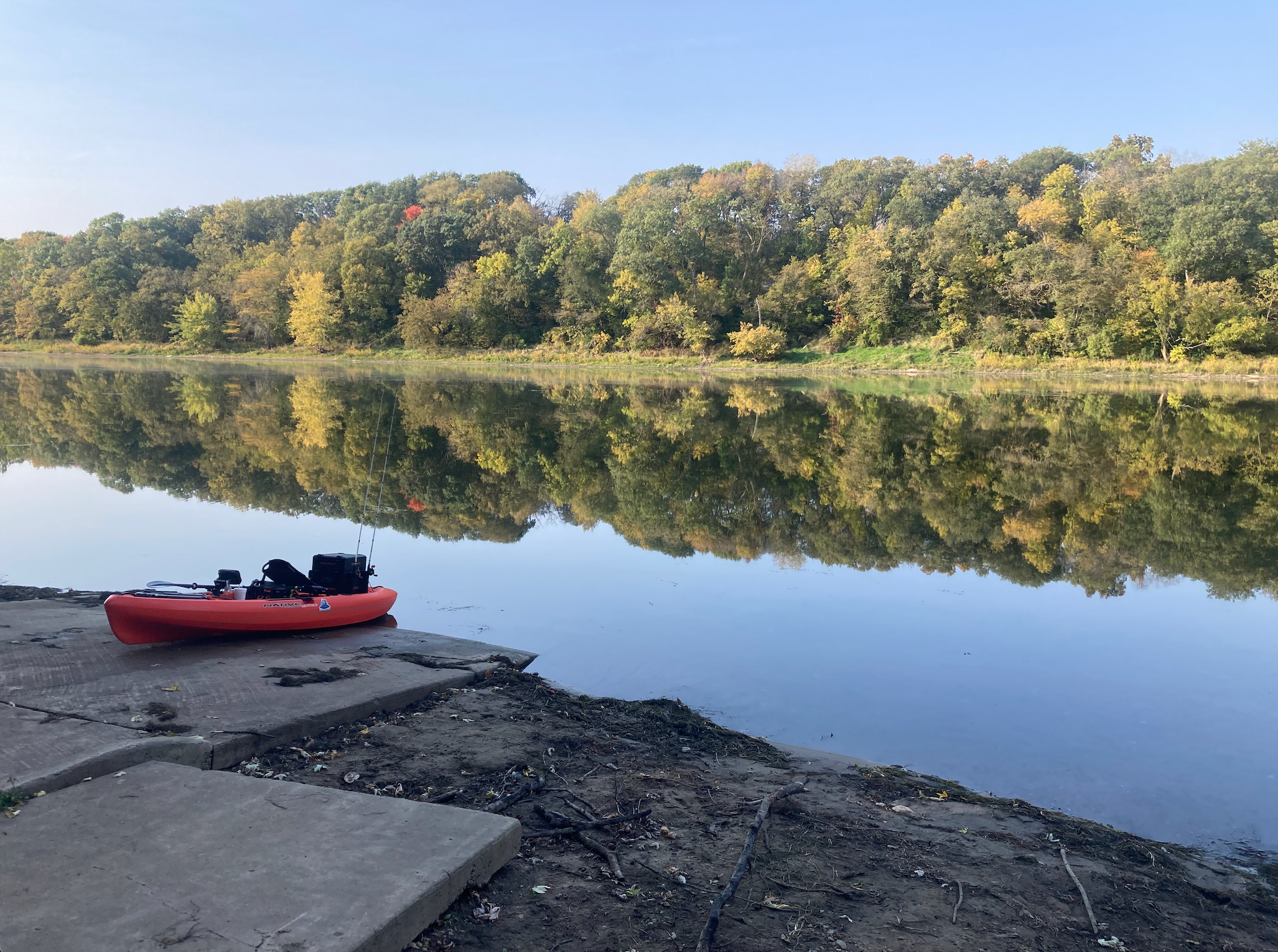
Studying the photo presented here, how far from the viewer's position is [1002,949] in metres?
3.14

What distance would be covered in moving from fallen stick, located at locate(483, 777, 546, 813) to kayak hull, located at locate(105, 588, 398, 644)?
379 cm

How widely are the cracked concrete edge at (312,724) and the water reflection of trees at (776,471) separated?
5607 mm

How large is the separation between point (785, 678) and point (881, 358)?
48.7m

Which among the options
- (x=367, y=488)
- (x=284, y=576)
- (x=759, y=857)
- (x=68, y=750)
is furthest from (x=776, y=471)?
(x=68, y=750)

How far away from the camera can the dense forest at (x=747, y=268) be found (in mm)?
45062

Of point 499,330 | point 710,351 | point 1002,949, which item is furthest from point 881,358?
point 1002,949

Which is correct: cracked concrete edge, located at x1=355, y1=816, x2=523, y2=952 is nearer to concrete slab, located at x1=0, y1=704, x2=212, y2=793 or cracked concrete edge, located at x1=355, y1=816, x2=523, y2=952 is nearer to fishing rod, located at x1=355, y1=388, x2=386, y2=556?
concrete slab, located at x1=0, y1=704, x2=212, y2=793

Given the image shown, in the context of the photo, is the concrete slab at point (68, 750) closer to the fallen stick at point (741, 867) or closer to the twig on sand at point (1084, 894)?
the fallen stick at point (741, 867)

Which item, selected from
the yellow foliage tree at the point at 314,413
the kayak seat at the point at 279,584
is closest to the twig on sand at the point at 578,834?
the kayak seat at the point at 279,584

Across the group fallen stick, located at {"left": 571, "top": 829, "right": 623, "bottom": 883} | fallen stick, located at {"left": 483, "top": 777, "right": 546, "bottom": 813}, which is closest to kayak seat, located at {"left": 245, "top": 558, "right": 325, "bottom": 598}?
fallen stick, located at {"left": 483, "top": 777, "right": 546, "bottom": 813}

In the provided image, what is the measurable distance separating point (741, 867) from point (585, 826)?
0.80m

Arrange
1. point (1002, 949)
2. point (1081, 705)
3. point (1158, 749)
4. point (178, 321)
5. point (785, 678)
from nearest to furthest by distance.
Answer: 1. point (1002, 949)
2. point (1158, 749)
3. point (1081, 705)
4. point (785, 678)
5. point (178, 321)

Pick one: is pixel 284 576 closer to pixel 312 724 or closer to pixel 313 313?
pixel 312 724

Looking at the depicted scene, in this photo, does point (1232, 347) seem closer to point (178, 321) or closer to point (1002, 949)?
point (1002, 949)
